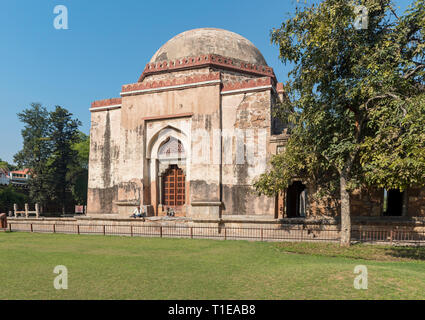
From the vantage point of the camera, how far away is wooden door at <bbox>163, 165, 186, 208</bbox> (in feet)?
52.4

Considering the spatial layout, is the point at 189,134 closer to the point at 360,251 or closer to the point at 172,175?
the point at 172,175

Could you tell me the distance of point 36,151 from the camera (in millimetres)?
28844

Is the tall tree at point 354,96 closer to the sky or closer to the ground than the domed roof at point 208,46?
closer to the ground

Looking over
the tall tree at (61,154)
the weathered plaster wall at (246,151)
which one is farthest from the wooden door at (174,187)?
the tall tree at (61,154)

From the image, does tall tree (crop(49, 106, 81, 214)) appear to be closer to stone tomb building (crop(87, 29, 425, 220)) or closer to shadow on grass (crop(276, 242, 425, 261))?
stone tomb building (crop(87, 29, 425, 220))

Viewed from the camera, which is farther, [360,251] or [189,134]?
[189,134]

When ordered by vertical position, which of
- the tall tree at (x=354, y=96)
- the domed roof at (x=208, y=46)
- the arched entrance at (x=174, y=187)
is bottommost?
the arched entrance at (x=174, y=187)

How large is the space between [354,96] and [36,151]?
28233 millimetres

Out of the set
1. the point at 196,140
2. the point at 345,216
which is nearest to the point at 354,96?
the point at 345,216

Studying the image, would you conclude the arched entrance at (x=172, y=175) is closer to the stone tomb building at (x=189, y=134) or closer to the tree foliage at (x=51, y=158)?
the stone tomb building at (x=189, y=134)

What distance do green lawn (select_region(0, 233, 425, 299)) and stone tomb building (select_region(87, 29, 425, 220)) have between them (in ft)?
12.2

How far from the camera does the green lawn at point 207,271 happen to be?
516cm

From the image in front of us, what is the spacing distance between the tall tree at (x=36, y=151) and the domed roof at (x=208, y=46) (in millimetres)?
15900
